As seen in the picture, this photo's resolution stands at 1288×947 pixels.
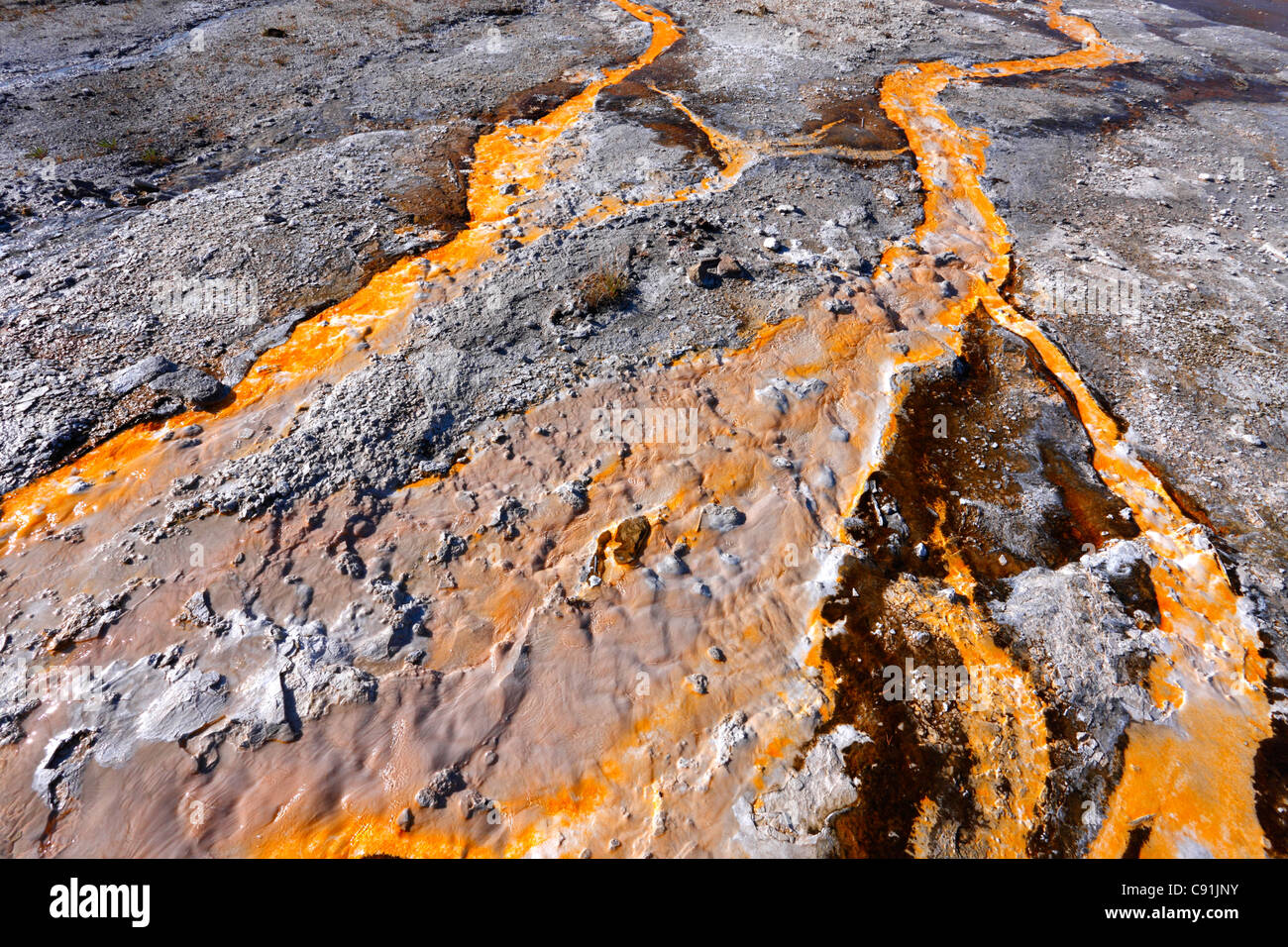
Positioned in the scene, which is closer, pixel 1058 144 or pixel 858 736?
pixel 858 736

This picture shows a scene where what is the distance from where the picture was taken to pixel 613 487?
197 inches

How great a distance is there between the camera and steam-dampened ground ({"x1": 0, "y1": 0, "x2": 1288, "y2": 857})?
3.62 meters

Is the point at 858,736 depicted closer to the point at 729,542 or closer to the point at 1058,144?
the point at 729,542

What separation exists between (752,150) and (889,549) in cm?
678

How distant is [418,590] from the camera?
430cm

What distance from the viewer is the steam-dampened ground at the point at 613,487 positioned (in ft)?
11.9

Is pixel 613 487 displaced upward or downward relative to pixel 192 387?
downward

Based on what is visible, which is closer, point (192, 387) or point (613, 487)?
point (613, 487)

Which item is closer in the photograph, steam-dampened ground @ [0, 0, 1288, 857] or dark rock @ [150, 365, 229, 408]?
steam-dampened ground @ [0, 0, 1288, 857]

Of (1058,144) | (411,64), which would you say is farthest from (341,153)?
(1058,144)

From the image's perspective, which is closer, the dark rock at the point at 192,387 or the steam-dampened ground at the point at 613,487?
the steam-dampened ground at the point at 613,487

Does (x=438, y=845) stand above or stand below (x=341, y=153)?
below
